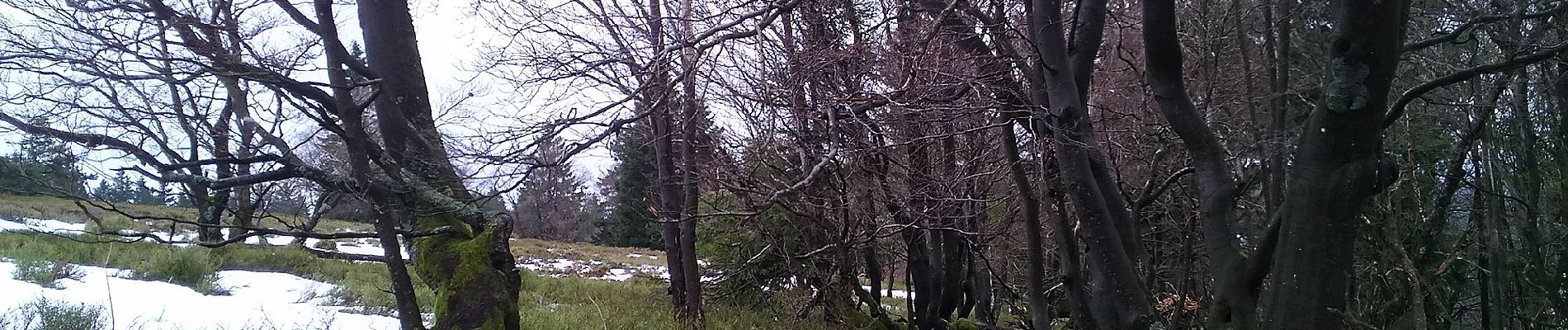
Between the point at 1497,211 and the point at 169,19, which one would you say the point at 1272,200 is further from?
the point at 169,19

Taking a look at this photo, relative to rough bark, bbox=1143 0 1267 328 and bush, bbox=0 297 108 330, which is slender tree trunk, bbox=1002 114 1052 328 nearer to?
rough bark, bbox=1143 0 1267 328

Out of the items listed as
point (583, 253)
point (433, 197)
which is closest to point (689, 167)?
point (433, 197)

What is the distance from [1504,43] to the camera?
4.71 meters

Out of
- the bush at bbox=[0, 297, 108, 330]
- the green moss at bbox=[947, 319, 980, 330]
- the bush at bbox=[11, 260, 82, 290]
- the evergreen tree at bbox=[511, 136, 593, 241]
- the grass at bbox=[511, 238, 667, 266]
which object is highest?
the evergreen tree at bbox=[511, 136, 593, 241]

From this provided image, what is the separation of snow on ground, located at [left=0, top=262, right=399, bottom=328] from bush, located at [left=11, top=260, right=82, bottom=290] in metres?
0.06

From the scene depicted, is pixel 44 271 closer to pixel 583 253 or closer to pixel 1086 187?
pixel 1086 187

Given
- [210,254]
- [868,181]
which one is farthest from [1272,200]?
[210,254]

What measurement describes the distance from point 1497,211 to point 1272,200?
320cm

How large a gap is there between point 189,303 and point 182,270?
1606 mm

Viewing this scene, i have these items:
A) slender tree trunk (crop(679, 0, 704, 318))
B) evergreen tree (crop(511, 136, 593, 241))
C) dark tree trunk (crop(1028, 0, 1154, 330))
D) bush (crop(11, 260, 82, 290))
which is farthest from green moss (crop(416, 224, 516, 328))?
bush (crop(11, 260, 82, 290))

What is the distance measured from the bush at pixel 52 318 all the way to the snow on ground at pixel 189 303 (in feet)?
0.40

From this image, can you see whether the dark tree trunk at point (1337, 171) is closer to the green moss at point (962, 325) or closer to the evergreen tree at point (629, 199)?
the green moss at point (962, 325)

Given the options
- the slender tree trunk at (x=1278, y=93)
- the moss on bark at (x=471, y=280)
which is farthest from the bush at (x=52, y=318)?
the slender tree trunk at (x=1278, y=93)

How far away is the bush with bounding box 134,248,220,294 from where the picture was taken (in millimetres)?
7246
